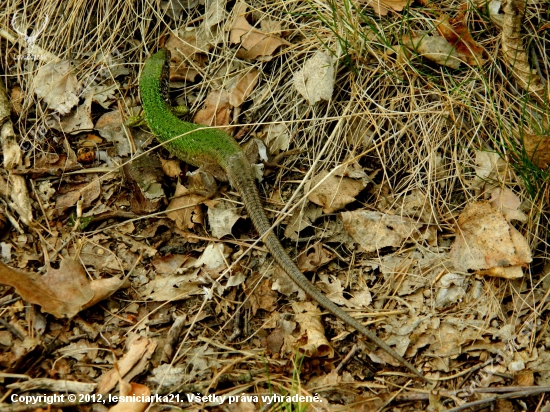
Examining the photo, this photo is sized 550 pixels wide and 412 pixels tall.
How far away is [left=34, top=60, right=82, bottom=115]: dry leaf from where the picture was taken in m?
4.27

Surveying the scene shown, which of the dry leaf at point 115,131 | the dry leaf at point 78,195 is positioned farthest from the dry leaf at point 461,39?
the dry leaf at point 78,195

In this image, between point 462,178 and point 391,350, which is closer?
point 391,350

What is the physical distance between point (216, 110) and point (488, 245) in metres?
2.19

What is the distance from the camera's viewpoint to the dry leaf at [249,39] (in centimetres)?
402

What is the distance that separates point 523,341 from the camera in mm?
3076

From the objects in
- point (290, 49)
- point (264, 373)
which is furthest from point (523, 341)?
point (290, 49)

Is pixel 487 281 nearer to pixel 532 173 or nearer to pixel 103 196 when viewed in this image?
pixel 532 173

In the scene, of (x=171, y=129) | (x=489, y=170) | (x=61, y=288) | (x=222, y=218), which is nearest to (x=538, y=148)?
(x=489, y=170)

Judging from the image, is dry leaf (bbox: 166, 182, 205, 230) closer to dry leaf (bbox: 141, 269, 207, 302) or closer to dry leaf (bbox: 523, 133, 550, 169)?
dry leaf (bbox: 141, 269, 207, 302)

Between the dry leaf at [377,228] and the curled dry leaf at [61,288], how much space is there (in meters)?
1.56

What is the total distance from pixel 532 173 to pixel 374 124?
3.37 feet

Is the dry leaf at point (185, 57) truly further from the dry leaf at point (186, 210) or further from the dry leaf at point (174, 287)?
the dry leaf at point (174, 287)

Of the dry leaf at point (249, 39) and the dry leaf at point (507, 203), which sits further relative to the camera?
the dry leaf at point (249, 39)

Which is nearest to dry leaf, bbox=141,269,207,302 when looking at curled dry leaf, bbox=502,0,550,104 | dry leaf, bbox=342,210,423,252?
dry leaf, bbox=342,210,423,252
